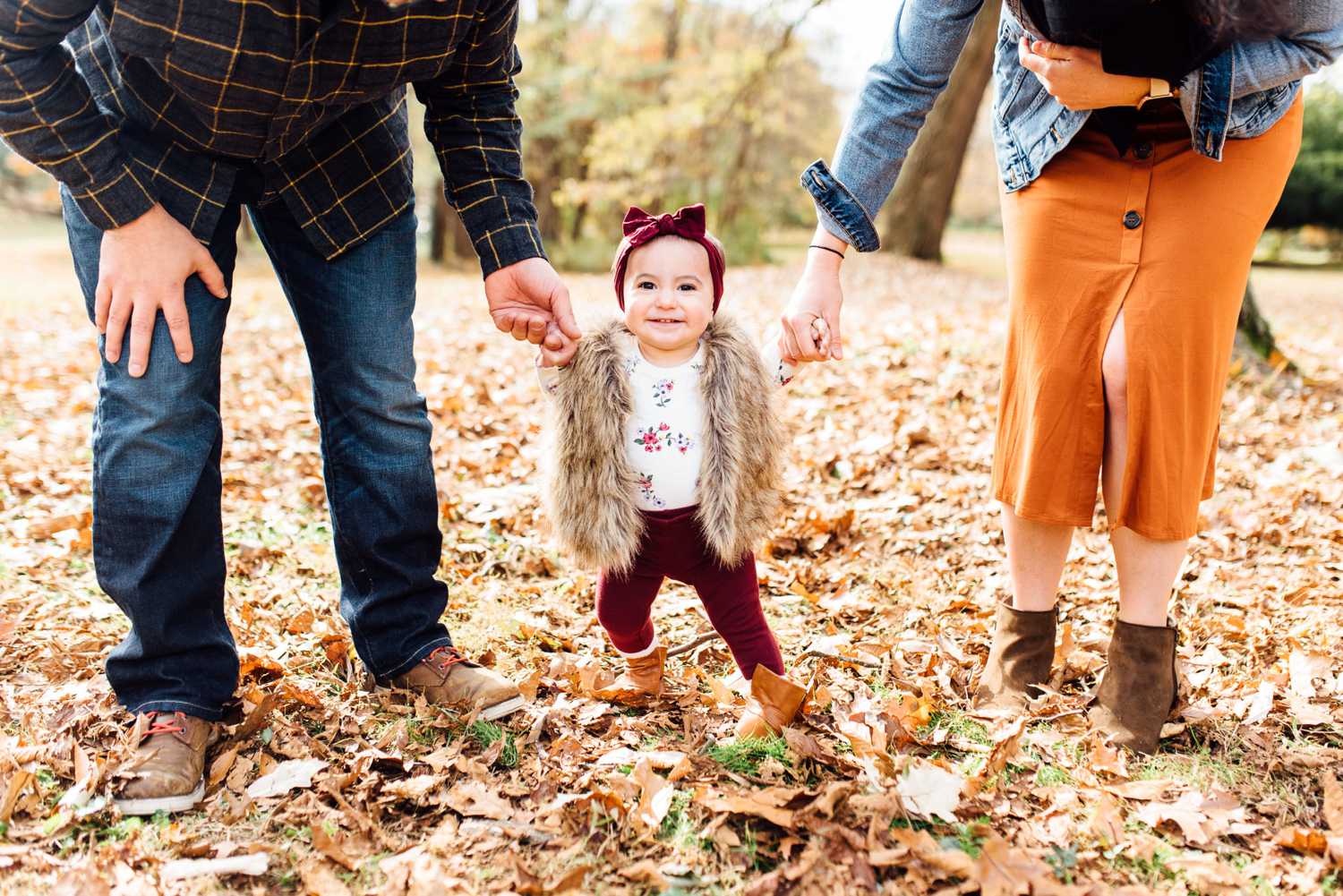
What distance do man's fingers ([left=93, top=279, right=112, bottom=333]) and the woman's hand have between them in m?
2.02

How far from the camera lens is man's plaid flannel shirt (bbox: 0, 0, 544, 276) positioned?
2.01 m

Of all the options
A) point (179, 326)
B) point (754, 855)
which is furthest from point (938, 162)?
point (754, 855)

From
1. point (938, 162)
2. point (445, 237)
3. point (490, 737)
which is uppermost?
point (938, 162)

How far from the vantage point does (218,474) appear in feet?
8.05

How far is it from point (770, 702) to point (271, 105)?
1750mm

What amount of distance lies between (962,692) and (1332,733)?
0.88 metres

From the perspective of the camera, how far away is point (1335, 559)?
3494 mm

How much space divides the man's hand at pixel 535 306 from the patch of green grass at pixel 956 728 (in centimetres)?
128

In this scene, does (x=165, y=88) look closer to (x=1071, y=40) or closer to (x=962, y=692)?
(x=1071, y=40)

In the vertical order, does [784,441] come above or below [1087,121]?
below

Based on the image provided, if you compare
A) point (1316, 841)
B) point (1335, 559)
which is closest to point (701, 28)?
point (1335, 559)

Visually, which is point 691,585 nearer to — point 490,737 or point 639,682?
point 639,682

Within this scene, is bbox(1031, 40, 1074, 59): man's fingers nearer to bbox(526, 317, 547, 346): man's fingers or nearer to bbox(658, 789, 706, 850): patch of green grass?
bbox(526, 317, 547, 346): man's fingers

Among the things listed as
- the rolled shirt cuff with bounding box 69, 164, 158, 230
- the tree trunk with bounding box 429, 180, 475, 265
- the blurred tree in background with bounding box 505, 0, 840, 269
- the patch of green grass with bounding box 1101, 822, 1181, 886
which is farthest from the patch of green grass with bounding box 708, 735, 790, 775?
Answer: the tree trunk with bounding box 429, 180, 475, 265
